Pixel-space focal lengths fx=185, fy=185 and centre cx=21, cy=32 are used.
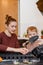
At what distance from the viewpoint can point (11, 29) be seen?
1.42 meters

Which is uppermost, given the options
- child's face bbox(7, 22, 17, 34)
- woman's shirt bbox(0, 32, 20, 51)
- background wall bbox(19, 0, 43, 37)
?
background wall bbox(19, 0, 43, 37)

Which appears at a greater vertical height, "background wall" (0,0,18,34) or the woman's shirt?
"background wall" (0,0,18,34)

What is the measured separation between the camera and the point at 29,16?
4293 millimetres

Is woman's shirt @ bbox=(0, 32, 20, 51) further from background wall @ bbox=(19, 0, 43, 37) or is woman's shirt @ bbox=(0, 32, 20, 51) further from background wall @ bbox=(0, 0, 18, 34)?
background wall @ bbox=(0, 0, 18, 34)

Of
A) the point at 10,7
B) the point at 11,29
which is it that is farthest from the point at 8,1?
the point at 11,29

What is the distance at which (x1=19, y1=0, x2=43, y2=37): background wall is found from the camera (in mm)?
4273

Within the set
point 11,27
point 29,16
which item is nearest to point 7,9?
point 29,16

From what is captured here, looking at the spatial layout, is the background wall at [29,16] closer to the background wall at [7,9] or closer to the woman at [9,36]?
the background wall at [7,9]

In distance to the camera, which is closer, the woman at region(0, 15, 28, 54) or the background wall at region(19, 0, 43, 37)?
the woman at region(0, 15, 28, 54)

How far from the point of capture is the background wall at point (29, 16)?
4.27 metres

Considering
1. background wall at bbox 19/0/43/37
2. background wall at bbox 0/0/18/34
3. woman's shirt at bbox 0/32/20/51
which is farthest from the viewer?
background wall at bbox 0/0/18/34

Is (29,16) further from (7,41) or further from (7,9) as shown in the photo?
(7,41)

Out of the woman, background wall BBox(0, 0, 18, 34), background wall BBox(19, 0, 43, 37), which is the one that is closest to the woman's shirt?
the woman

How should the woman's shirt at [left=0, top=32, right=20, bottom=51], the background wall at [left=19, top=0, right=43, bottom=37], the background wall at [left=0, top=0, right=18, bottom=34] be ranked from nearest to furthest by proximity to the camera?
the woman's shirt at [left=0, top=32, right=20, bottom=51], the background wall at [left=19, top=0, right=43, bottom=37], the background wall at [left=0, top=0, right=18, bottom=34]
